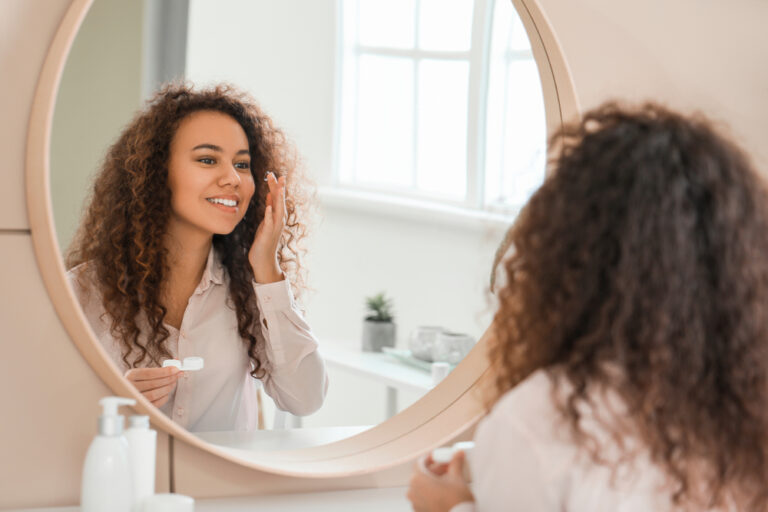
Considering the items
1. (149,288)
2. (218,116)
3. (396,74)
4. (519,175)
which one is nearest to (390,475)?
(149,288)

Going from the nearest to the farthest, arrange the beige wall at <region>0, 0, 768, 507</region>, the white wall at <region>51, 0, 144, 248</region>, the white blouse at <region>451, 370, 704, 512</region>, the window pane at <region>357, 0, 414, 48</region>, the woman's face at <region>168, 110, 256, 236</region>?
the white blouse at <region>451, 370, 704, 512</region> → the beige wall at <region>0, 0, 768, 507</region> → the woman's face at <region>168, 110, 256, 236</region> → the white wall at <region>51, 0, 144, 248</region> → the window pane at <region>357, 0, 414, 48</region>

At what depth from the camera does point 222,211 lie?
1.33 metres

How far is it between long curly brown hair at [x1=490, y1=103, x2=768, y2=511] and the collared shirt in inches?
27.4

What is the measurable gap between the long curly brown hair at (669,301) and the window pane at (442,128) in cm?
241

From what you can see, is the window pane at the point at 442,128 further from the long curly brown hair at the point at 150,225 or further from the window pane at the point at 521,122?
the long curly brown hair at the point at 150,225

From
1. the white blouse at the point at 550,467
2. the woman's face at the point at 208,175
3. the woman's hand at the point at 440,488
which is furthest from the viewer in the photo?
the woman's face at the point at 208,175

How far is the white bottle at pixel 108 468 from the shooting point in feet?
2.44

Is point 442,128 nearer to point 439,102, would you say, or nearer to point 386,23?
point 439,102

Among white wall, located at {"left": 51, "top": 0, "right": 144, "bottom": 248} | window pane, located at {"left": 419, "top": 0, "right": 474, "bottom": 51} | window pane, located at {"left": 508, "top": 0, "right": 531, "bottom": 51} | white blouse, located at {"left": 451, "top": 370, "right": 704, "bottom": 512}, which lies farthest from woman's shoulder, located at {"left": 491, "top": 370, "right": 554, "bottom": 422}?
window pane, located at {"left": 419, "top": 0, "right": 474, "bottom": 51}

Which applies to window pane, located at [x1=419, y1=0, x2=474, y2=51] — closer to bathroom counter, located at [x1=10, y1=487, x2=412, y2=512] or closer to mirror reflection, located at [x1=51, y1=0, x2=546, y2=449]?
mirror reflection, located at [x1=51, y1=0, x2=546, y2=449]

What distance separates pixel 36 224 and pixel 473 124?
7.48 feet

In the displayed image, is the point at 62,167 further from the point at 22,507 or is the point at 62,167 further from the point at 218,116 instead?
the point at 22,507

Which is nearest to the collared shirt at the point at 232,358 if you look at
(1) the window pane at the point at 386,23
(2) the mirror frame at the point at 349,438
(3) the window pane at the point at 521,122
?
(2) the mirror frame at the point at 349,438

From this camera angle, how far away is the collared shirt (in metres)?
1.25
